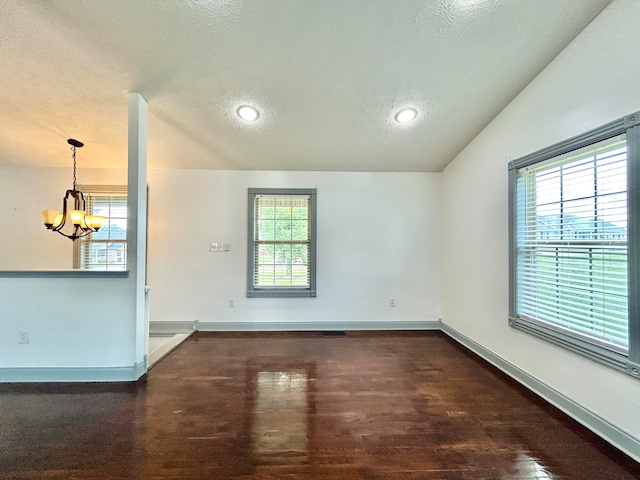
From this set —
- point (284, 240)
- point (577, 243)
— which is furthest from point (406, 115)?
point (284, 240)

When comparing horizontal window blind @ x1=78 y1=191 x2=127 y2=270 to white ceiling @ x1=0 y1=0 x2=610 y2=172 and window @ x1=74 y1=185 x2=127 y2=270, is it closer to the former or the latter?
window @ x1=74 y1=185 x2=127 y2=270

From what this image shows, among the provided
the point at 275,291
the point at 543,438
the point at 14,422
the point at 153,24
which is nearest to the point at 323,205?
the point at 275,291

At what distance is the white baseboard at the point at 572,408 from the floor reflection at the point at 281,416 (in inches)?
76.0

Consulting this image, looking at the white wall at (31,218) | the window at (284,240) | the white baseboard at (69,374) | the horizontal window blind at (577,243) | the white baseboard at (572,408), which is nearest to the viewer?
the white baseboard at (572,408)

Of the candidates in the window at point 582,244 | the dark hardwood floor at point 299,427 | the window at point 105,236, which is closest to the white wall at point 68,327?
the dark hardwood floor at point 299,427

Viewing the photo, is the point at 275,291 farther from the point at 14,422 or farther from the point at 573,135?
the point at 573,135

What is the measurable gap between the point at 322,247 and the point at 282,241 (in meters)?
0.60

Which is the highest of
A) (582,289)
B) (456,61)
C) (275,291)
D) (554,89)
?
(456,61)

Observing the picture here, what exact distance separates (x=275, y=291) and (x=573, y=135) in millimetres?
3549

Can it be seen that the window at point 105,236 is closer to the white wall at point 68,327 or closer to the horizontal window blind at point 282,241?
the white wall at point 68,327

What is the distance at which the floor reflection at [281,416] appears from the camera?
1.65m

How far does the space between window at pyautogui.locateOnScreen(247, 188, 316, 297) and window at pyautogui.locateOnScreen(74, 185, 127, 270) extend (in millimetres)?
1948

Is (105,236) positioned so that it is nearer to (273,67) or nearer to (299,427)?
(273,67)

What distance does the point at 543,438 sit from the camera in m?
1.77
